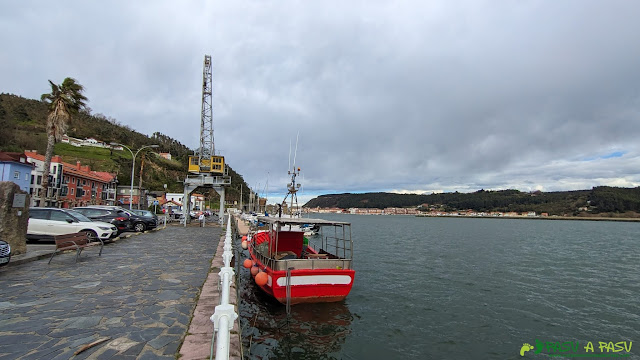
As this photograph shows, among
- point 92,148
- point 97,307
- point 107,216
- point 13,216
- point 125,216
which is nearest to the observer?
point 97,307

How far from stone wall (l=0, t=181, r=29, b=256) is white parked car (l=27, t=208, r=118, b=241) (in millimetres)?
4118

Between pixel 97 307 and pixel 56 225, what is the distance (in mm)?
11014

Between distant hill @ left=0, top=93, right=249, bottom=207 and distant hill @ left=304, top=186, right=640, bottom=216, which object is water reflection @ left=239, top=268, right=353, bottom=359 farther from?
distant hill @ left=304, top=186, right=640, bottom=216

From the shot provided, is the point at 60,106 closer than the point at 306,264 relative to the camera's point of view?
No

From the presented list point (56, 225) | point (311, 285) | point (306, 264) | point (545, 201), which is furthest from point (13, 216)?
point (545, 201)

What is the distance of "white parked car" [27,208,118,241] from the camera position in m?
14.1

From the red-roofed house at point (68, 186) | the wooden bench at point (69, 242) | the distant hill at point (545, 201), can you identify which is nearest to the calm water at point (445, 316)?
the wooden bench at point (69, 242)

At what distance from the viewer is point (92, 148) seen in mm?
95938

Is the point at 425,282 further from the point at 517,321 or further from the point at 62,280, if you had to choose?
the point at 62,280

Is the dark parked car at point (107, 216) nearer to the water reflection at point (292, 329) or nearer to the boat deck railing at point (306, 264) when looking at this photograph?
the water reflection at point (292, 329)

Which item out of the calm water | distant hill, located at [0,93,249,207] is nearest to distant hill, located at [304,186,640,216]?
distant hill, located at [0,93,249,207]

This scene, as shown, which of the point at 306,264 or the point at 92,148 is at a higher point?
the point at 92,148

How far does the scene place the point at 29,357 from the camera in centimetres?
406

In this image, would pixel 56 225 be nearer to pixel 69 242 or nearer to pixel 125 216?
pixel 69 242
